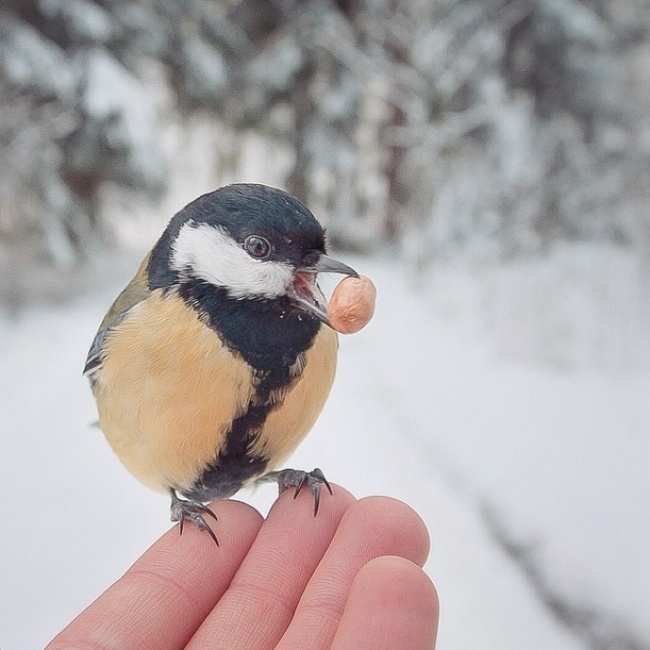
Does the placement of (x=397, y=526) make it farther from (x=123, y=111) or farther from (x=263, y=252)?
(x=123, y=111)

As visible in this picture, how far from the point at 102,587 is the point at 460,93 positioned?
4.14 feet

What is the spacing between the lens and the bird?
0.60 metres

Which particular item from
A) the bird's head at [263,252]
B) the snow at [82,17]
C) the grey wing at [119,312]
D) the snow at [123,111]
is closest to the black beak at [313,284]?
the bird's head at [263,252]

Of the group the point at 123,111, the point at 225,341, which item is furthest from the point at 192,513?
the point at 123,111

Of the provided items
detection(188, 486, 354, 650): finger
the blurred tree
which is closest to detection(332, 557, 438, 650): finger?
detection(188, 486, 354, 650): finger

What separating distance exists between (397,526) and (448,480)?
390 mm

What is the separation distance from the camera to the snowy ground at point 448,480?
0.81m

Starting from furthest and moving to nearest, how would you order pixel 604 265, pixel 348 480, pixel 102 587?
pixel 604 265
pixel 348 480
pixel 102 587

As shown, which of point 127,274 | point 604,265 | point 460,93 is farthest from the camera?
point 460,93

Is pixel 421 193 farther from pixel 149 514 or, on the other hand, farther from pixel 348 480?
pixel 149 514

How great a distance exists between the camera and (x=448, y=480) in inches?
39.7

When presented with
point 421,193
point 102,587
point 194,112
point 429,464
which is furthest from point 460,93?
point 102,587

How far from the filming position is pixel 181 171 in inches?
53.5

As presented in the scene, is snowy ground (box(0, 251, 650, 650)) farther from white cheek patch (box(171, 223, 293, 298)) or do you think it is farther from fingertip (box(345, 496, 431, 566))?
white cheek patch (box(171, 223, 293, 298))
